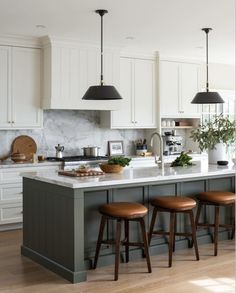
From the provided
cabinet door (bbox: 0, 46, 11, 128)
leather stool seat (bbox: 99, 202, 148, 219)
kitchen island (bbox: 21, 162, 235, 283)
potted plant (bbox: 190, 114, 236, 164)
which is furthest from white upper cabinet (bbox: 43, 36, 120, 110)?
leather stool seat (bbox: 99, 202, 148, 219)

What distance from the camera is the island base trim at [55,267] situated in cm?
397

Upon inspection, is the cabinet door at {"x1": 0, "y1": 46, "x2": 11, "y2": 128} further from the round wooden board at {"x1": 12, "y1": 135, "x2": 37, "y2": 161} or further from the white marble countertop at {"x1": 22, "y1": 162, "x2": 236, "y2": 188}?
the white marble countertop at {"x1": 22, "y1": 162, "x2": 236, "y2": 188}

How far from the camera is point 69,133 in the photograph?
7156mm

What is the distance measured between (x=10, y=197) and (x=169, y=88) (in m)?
3.33

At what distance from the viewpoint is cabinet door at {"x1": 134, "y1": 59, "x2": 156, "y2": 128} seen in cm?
744

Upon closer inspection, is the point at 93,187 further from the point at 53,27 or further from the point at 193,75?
the point at 193,75

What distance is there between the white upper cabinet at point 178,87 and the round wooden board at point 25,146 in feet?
7.47

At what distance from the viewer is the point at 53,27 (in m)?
5.83

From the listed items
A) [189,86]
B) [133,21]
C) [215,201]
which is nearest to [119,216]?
[215,201]

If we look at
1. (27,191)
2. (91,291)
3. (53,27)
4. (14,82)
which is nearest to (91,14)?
(53,27)

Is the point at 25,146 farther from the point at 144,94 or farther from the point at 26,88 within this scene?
the point at 144,94

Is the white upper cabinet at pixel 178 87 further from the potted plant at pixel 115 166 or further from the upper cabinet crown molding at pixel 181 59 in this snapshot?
the potted plant at pixel 115 166

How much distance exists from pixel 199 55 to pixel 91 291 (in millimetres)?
5361

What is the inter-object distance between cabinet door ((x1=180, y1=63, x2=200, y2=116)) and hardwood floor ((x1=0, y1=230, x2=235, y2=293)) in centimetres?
361
